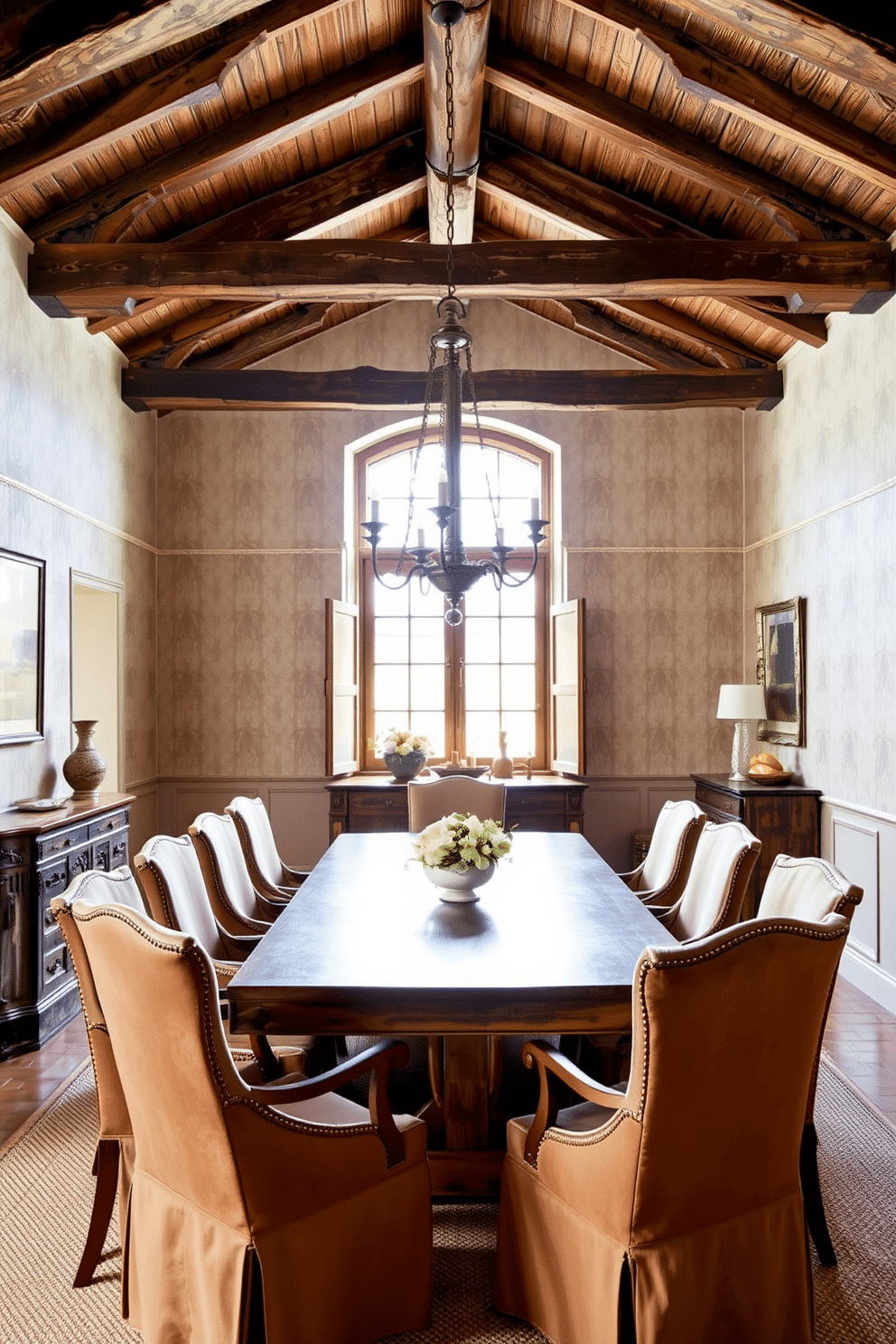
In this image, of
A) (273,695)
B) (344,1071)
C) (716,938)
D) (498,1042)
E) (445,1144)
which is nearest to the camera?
(716,938)

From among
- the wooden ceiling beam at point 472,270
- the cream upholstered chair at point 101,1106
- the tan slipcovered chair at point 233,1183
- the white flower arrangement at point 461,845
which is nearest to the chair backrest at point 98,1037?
the cream upholstered chair at point 101,1106

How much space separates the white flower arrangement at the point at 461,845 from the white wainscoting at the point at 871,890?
2282 millimetres

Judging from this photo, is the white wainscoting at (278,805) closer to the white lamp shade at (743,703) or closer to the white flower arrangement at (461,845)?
the white lamp shade at (743,703)

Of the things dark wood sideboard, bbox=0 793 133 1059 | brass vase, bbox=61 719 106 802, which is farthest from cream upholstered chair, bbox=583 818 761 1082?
brass vase, bbox=61 719 106 802

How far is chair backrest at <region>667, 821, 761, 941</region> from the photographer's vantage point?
2.90 meters

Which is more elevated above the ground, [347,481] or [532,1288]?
[347,481]

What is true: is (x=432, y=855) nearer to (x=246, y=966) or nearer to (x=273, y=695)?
(x=246, y=966)

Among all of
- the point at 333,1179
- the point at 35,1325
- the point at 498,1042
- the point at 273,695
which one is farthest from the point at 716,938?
the point at 273,695

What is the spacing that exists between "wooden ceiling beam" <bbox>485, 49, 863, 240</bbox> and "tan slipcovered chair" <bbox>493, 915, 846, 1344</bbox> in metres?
3.76

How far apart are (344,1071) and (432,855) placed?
105cm

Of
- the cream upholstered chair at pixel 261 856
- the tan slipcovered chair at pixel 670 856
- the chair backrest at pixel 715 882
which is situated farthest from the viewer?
the cream upholstered chair at pixel 261 856

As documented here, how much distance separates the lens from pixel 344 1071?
2.04 m

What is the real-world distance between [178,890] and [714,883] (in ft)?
5.64

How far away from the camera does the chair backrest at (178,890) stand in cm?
276
